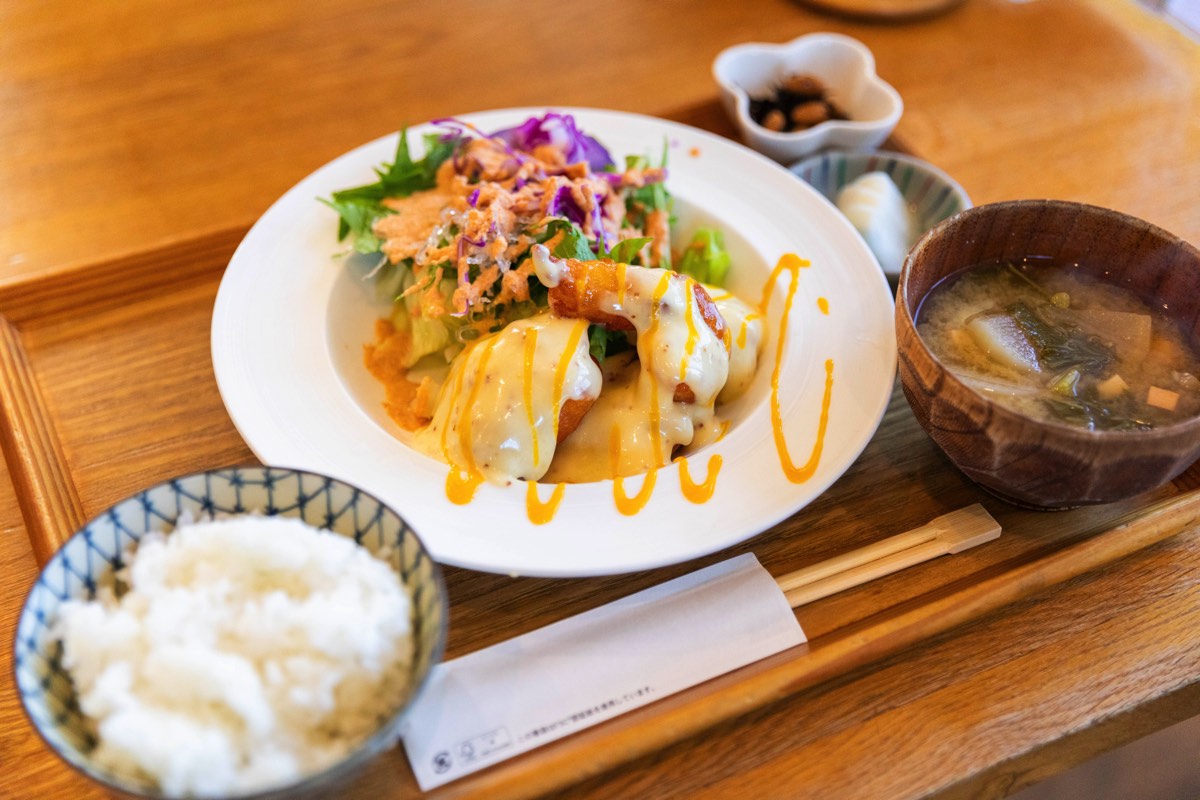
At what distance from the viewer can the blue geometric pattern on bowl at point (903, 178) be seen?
7.55ft

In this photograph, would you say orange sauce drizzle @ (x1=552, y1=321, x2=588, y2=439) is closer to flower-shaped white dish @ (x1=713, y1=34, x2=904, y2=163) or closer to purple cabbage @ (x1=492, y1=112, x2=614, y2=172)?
purple cabbage @ (x1=492, y1=112, x2=614, y2=172)

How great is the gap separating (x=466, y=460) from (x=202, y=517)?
1.57ft

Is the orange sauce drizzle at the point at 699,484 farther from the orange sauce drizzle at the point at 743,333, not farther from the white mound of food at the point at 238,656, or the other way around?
the white mound of food at the point at 238,656

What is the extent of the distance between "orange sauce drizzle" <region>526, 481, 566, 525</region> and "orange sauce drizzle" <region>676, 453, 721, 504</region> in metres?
0.22

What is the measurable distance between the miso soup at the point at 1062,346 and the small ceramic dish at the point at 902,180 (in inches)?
17.8

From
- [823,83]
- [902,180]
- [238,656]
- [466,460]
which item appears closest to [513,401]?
[466,460]

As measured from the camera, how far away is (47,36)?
3041mm

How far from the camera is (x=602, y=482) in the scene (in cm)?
162

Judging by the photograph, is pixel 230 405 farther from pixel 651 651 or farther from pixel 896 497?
pixel 896 497

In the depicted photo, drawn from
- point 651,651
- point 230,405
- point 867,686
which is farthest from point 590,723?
point 230,405

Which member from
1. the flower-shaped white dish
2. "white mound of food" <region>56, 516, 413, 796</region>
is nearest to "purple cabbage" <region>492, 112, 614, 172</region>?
the flower-shaped white dish

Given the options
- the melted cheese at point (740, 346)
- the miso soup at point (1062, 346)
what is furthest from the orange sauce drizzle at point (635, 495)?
the miso soup at point (1062, 346)

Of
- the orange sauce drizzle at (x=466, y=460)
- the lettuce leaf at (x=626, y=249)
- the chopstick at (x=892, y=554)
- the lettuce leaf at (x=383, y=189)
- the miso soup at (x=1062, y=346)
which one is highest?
the lettuce leaf at (x=383, y=189)

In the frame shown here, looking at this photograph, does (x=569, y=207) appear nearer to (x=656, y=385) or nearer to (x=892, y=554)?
(x=656, y=385)
